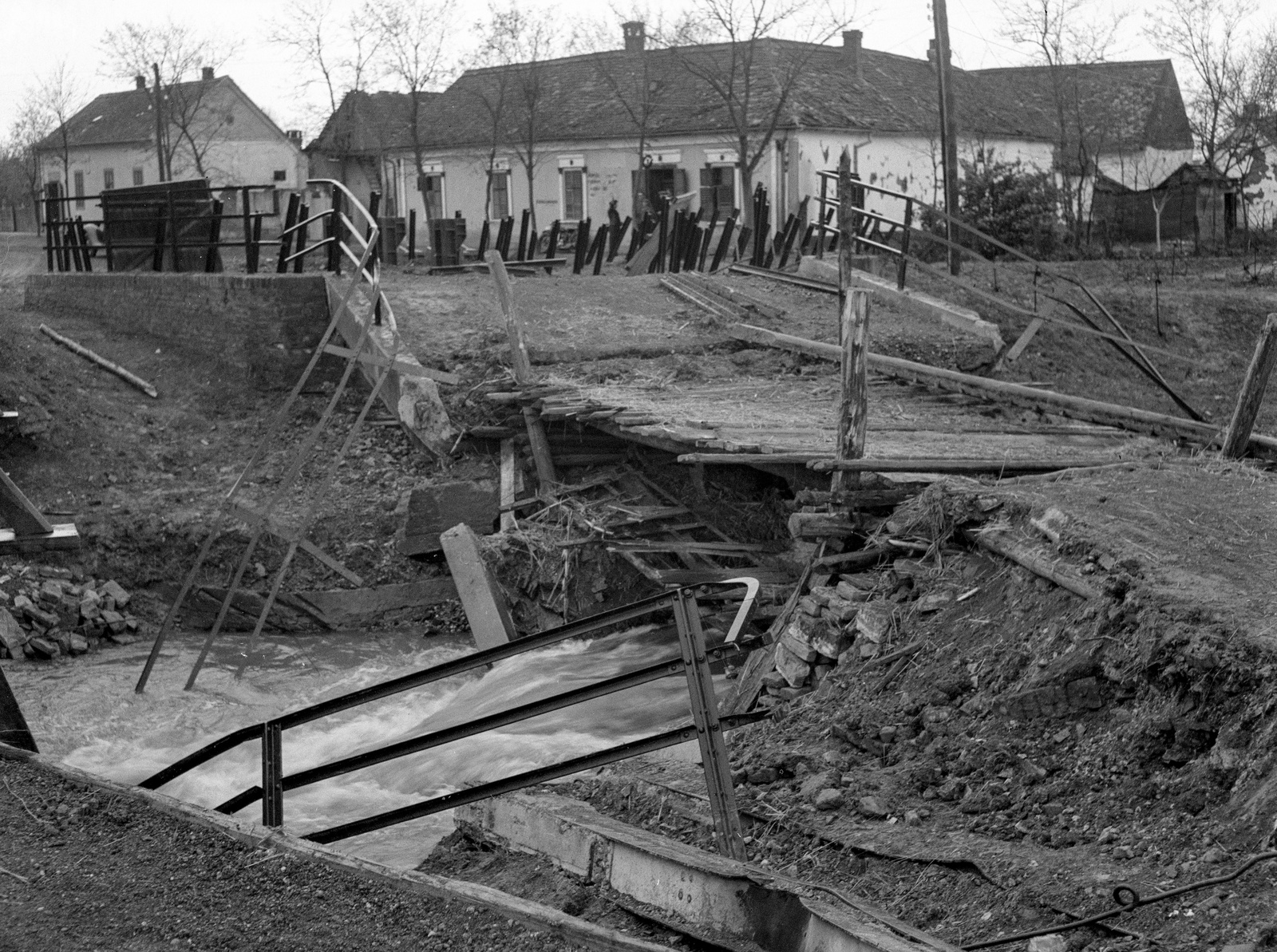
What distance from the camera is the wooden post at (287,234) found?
17003 millimetres

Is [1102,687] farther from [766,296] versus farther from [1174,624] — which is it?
[766,296]

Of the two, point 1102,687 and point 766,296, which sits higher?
point 766,296

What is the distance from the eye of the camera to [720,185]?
35062mm

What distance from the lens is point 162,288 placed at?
1745 cm

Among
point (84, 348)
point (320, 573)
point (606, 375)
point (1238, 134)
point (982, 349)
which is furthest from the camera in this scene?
point (1238, 134)

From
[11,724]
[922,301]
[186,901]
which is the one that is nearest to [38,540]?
[11,724]

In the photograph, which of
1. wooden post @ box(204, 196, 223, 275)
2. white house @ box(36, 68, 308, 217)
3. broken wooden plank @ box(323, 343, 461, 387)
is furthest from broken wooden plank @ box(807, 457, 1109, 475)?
white house @ box(36, 68, 308, 217)

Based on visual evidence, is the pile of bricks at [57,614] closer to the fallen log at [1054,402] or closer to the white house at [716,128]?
the fallen log at [1054,402]

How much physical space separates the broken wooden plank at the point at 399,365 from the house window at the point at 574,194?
22595 millimetres

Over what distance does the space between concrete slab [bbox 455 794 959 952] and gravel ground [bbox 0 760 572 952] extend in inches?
25.2

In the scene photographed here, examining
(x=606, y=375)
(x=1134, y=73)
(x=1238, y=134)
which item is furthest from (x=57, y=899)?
(x=1134, y=73)

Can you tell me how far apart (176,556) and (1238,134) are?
25798 mm

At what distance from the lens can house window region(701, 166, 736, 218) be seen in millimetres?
34656

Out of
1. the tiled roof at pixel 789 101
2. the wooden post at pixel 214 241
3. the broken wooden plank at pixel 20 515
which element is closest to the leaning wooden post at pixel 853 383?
the broken wooden plank at pixel 20 515
